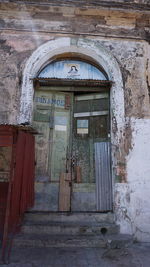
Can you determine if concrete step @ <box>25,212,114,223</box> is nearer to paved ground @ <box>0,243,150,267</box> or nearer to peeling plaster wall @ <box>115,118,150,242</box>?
peeling plaster wall @ <box>115,118,150,242</box>

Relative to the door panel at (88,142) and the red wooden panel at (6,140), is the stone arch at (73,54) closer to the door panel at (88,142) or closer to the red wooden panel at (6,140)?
the door panel at (88,142)

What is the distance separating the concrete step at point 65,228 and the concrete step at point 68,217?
116 millimetres

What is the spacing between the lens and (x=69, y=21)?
5.51 meters

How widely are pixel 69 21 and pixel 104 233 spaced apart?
15.2 feet

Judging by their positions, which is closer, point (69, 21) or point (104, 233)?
point (104, 233)

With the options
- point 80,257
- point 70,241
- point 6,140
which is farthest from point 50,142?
point 80,257

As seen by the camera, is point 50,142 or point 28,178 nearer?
point 28,178

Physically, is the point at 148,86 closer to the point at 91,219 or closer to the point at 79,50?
the point at 79,50

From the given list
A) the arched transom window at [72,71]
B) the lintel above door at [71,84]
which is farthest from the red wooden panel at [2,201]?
the arched transom window at [72,71]

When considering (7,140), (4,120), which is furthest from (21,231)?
(4,120)

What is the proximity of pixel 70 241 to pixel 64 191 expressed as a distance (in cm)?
109

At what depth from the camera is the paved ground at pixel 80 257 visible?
343 cm

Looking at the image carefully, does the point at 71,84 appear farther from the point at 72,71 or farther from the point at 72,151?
the point at 72,151

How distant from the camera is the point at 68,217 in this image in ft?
14.6
